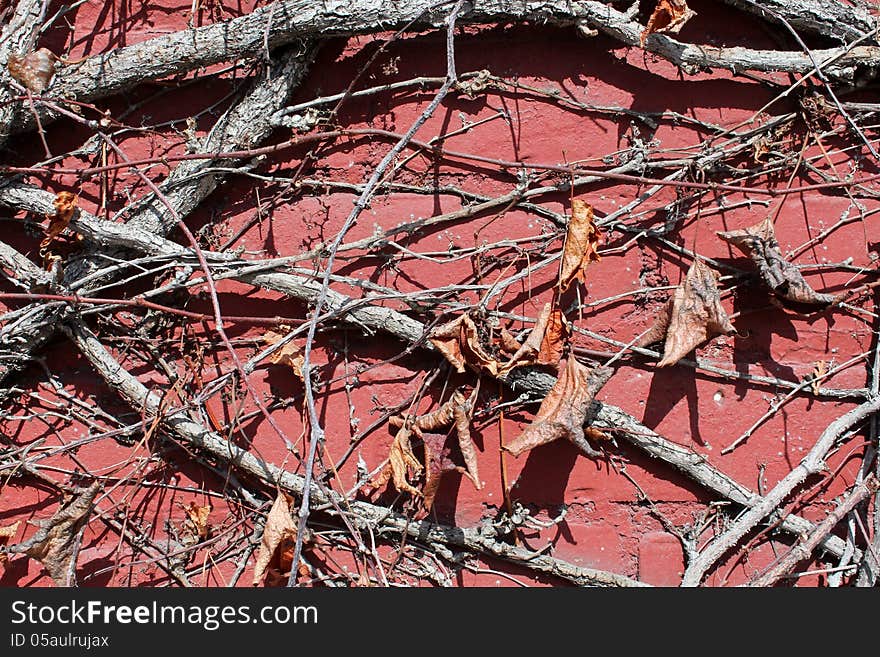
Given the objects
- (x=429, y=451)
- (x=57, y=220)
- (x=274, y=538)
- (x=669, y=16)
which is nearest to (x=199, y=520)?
(x=274, y=538)

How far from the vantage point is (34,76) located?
2041mm

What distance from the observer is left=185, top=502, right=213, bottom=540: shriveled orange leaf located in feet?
7.07

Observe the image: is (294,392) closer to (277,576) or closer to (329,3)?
(277,576)

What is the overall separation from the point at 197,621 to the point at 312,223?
115 centimetres

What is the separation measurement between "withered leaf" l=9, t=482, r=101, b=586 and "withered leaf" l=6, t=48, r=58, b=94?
1113mm

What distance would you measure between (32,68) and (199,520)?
4.38ft

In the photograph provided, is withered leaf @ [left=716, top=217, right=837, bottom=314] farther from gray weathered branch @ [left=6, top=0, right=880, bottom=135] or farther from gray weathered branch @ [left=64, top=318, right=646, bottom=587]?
gray weathered branch @ [left=64, top=318, right=646, bottom=587]

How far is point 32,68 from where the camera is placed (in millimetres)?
A: 2037

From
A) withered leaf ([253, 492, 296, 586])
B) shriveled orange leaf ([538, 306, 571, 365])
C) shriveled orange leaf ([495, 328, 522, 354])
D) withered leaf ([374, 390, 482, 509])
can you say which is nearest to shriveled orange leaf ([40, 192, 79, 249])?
withered leaf ([253, 492, 296, 586])

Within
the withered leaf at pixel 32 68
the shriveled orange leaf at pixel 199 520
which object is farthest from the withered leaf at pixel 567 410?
Result: the withered leaf at pixel 32 68

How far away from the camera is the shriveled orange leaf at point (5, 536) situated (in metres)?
2.09

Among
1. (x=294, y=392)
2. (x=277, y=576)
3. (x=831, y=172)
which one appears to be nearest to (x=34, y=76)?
(x=294, y=392)

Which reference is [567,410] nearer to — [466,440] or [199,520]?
[466,440]

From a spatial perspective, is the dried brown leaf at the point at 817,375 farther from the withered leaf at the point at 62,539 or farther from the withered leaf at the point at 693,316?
the withered leaf at the point at 62,539
